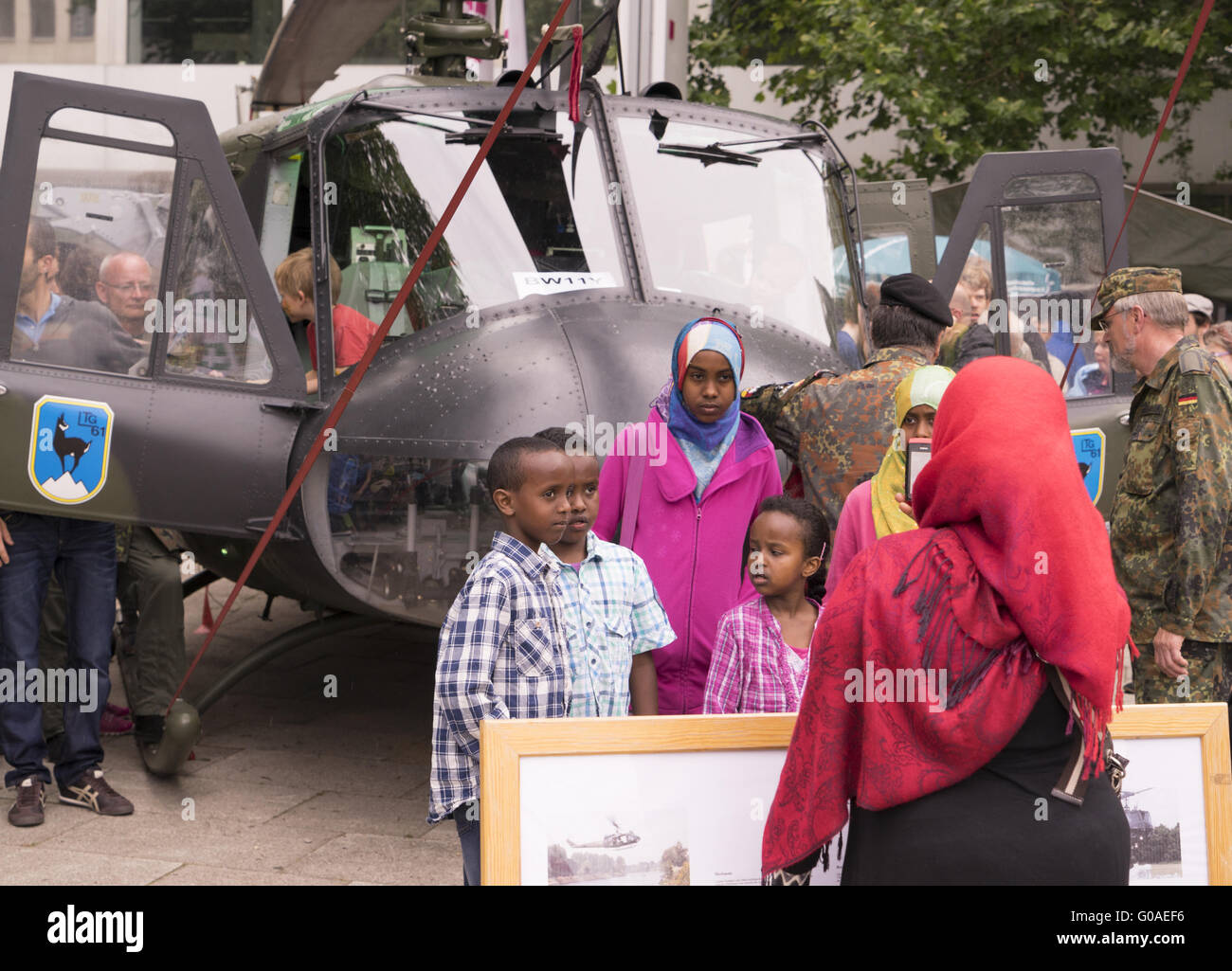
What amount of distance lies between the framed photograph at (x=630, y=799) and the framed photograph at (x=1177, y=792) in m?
0.67

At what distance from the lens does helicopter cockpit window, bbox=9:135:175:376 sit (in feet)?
17.1

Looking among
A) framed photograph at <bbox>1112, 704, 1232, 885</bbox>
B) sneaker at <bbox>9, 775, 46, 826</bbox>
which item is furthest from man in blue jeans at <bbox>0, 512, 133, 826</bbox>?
framed photograph at <bbox>1112, 704, 1232, 885</bbox>

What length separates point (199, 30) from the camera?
74.5ft

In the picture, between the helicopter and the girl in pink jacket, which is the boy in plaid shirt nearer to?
the girl in pink jacket

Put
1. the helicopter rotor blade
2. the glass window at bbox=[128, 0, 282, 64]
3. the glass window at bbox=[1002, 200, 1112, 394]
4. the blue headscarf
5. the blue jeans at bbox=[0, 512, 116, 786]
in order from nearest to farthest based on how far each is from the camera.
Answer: the blue headscarf, the blue jeans at bbox=[0, 512, 116, 786], the glass window at bbox=[1002, 200, 1112, 394], the helicopter rotor blade, the glass window at bbox=[128, 0, 282, 64]

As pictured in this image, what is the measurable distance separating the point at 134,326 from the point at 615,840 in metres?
3.25

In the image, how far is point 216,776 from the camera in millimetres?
6094

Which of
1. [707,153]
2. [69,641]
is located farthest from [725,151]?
[69,641]

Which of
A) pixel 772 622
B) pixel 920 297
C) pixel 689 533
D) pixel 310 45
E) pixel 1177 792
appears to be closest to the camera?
pixel 1177 792

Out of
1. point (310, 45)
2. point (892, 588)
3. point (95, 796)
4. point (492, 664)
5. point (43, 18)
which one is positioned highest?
point (43, 18)

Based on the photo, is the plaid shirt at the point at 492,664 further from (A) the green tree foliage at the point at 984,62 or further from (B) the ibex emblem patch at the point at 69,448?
(A) the green tree foliage at the point at 984,62

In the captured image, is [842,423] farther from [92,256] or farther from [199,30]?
[199,30]

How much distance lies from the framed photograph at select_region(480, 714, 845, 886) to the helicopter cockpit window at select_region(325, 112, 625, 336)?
9.81ft

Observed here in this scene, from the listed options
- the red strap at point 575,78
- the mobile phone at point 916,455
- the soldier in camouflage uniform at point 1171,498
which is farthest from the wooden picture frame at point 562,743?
the red strap at point 575,78
